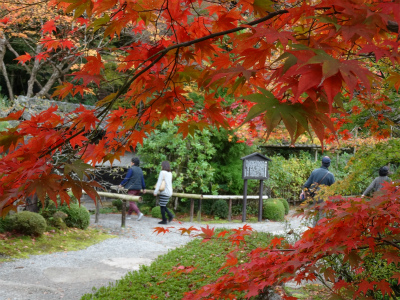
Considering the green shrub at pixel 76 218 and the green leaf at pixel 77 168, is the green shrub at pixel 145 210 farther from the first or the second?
the green leaf at pixel 77 168

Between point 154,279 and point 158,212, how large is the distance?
6.47 meters

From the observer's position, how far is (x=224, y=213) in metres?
12.0

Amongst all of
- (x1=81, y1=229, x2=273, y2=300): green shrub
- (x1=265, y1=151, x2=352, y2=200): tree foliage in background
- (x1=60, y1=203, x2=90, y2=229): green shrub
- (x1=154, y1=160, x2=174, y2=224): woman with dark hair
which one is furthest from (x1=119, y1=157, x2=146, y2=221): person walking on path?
(x1=265, y1=151, x2=352, y2=200): tree foliage in background

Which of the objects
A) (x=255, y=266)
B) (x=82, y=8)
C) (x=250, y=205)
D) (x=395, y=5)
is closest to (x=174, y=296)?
(x=255, y=266)

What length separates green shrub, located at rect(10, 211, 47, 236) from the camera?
21.7 feet

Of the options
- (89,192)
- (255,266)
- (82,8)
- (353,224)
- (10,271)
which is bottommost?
(10,271)

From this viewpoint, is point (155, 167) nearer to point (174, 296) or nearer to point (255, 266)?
point (174, 296)

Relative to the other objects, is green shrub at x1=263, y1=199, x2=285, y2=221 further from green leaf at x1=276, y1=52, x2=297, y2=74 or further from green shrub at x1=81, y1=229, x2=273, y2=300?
green leaf at x1=276, y1=52, x2=297, y2=74

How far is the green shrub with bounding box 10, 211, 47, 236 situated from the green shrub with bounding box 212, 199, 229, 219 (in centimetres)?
650

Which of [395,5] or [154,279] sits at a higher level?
[395,5]

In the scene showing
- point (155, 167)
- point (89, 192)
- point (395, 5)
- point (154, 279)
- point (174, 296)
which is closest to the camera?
point (395, 5)

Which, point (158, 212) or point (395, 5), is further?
point (158, 212)

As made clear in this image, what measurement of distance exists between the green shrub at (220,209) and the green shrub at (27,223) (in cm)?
650

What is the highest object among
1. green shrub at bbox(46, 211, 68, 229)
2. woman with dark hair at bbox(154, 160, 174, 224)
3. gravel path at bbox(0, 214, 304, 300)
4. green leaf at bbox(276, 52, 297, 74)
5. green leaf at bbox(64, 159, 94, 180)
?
green leaf at bbox(276, 52, 297, 74)
